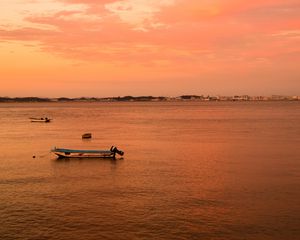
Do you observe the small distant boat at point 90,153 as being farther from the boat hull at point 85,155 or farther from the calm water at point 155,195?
the calm water at point 155,195

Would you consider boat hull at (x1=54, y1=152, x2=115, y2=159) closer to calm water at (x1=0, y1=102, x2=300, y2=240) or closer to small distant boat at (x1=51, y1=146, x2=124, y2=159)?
small distant boat at (x1=51, y1=146, x2=124, y2=159)

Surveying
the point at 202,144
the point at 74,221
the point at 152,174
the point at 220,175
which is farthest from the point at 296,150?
the point at 74,221

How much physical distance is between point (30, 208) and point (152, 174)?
1426cm

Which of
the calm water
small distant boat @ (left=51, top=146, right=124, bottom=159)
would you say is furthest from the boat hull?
the calm water

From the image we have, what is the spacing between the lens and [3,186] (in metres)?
35.0

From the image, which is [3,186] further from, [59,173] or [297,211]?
[297,211]

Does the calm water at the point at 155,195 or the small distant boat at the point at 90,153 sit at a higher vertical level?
the small distant boat at the point at 90,153

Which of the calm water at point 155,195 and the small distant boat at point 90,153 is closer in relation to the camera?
the calm water at point 155,195

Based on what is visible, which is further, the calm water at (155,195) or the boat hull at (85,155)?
the boat hull at (85,155)

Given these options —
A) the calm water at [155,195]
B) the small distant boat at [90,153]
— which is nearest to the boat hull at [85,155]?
the small distant boat at [90,153]

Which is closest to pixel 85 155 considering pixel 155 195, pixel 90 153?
pixel 90 153

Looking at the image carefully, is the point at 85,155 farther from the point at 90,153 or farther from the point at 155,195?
the point at 155,195

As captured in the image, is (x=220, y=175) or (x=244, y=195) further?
(x=220, y=175)

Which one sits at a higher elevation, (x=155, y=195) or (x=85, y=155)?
(x=85, y=155)
